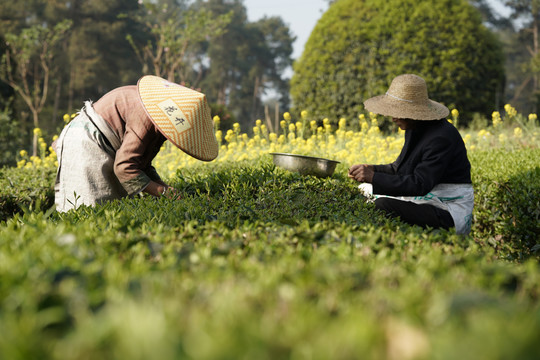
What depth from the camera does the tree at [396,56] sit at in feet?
34.9

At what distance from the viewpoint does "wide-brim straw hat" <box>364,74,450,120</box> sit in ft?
11.8

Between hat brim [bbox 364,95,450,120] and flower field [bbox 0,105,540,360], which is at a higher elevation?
hat brim [bbox 364,95,450,120]

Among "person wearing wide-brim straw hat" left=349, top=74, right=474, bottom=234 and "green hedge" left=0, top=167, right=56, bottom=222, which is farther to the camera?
"green hedge" left=0, top=167, right=56, bottom=222

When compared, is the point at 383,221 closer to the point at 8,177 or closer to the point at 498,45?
the point at 8,177

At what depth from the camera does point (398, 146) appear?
7.01 meters

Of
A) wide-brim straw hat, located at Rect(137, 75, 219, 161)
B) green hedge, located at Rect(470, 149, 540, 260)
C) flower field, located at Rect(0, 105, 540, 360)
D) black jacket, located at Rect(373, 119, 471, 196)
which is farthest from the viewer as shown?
green hedge, located at Rect(470, 149, 540, 260)

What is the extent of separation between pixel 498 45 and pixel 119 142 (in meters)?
11.3

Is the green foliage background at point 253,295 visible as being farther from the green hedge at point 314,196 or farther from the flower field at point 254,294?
the green hedge at point 314,196

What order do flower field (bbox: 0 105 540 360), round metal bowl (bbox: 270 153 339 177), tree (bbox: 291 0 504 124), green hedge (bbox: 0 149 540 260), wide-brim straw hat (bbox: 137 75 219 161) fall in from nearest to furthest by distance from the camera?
1. flower field (bbox: 0 105 540 360)
2. green hedge (bbox: 0 149 540 260)
3. wide-brim straw hat (bbox: 137 75 219 161)
4. round metal bowl (bbox: 270 153 339 177)
5. tree (bbox: 291 0 504 124)

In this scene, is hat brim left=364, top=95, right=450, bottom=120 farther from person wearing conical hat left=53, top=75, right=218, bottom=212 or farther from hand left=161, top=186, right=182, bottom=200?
hand left=161, top=186, right=182, bottom=200

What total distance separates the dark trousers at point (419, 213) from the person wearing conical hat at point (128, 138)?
1.53 meters

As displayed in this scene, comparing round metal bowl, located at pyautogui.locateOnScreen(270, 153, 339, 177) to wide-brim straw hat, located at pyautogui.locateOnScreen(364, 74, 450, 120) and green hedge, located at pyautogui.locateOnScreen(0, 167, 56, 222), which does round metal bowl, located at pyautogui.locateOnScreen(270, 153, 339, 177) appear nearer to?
wide-brim straw hat, located at pyautogui.locateOnScreen(364, 74, 450, 120)

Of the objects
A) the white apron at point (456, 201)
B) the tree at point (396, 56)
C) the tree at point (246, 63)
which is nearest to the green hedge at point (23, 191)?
the white apron at point (456, 201)

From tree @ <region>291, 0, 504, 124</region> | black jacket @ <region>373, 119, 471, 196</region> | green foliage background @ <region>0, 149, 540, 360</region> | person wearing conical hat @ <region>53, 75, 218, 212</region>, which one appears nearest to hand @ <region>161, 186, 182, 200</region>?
person wearing conical hat @ <region>53, 75, 218, 212</region>
